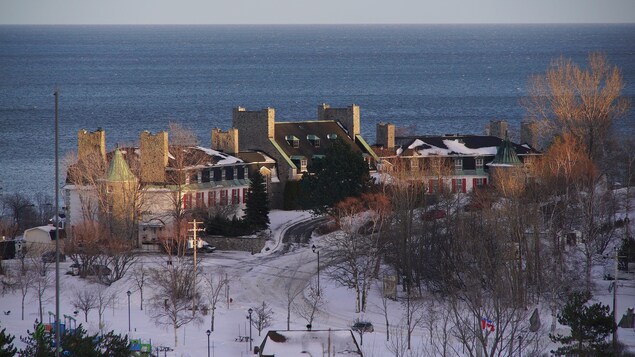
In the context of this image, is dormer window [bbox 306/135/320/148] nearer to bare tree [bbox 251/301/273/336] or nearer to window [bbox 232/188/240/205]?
window [bbox 232/188/240/205]

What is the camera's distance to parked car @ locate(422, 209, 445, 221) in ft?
245

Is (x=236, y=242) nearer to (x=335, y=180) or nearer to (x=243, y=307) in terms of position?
(x=335, y=180)

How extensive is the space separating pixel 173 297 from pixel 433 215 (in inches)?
641

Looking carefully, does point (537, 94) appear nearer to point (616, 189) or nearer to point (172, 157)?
point (616, 189)

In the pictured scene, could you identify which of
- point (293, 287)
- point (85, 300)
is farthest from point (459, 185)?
point (85, 300)

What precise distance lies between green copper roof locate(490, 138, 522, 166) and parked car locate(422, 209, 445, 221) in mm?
13345

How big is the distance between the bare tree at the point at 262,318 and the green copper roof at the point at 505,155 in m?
27.7

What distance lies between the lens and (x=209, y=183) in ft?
277

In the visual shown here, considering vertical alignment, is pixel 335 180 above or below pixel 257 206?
above

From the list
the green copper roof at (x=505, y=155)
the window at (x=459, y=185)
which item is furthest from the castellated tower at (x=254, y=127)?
the green copper roof at (x=505, y=155)

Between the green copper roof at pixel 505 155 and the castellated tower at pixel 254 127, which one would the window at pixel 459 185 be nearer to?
the green copper roof at pixel 505 155

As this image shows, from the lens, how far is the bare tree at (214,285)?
6618cm

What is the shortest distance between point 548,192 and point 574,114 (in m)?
17.8

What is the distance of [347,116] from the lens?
9556 centimetres
